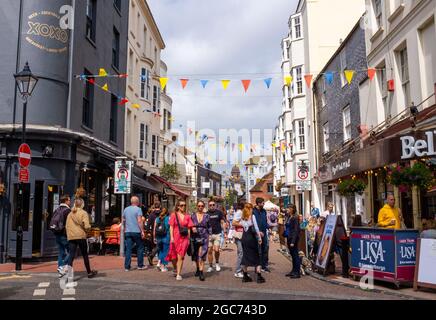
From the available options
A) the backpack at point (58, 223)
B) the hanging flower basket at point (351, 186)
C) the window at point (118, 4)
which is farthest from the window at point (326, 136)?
the backpack at point (58, 223)

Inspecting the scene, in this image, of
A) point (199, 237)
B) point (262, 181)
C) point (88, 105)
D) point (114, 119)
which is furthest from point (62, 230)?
point (262, 181)

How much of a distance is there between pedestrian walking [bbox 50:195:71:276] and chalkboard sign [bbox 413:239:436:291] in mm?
7213

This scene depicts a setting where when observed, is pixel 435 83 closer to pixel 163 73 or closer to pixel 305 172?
pixel 305 172

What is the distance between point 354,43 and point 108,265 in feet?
44.5

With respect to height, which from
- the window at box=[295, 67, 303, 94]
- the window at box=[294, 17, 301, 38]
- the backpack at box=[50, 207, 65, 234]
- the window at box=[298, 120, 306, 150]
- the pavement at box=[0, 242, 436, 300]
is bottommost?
the pavement at box=[0, 242, 436, 300]

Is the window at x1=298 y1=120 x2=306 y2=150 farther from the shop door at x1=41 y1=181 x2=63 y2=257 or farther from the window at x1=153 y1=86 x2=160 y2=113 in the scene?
the shop door at x1=41 y1=181 x2=63 y2=257

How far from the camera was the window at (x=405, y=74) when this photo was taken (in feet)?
43.5

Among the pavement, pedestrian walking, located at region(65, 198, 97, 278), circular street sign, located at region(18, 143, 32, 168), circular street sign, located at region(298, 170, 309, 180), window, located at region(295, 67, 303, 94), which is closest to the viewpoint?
the pavement

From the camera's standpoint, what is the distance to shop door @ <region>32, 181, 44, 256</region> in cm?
1315

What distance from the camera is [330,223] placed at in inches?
412

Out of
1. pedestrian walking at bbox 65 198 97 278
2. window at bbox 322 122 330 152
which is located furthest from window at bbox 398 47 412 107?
pedestrian walking at bbox 65 198 97 278

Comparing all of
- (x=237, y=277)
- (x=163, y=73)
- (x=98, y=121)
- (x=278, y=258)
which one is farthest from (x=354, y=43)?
(x=163, y=73)

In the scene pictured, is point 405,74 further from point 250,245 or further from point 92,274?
point 92,274

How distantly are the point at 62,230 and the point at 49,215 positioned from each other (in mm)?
4162
